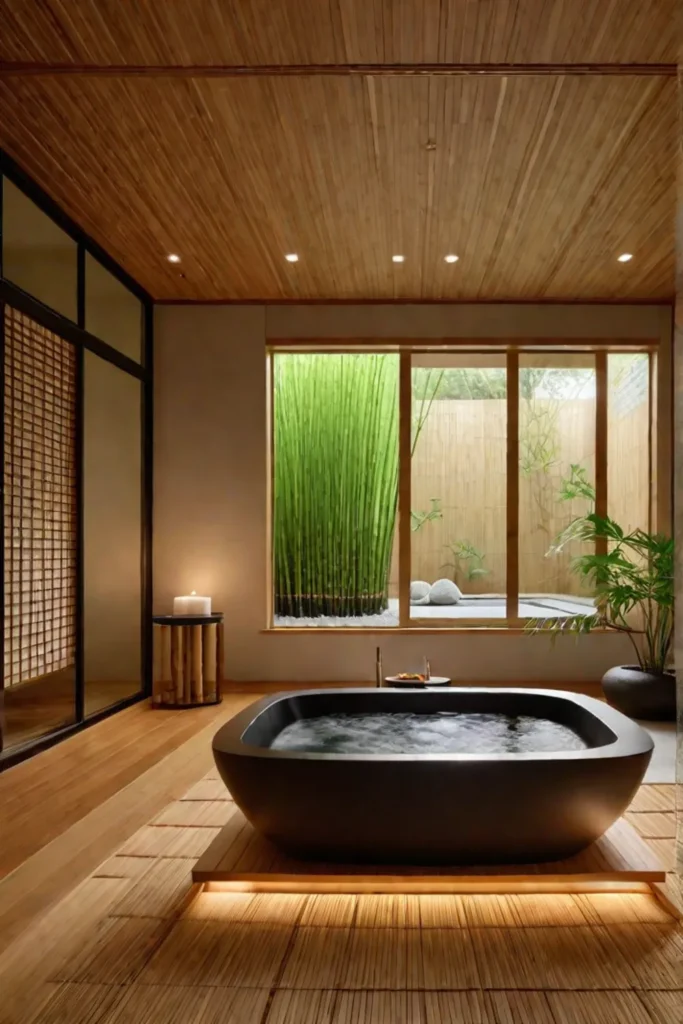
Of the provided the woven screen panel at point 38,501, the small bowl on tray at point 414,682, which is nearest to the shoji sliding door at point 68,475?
the woven screen panel at point 38,501

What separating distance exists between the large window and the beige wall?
0.22 metres

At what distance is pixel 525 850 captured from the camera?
2387 millimetres

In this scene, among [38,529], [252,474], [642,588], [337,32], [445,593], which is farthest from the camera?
[445,593]

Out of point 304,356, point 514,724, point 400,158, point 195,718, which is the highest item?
point 400,158

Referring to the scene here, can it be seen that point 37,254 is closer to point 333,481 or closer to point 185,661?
point 185,661

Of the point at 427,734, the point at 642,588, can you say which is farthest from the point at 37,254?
the point at 642,588

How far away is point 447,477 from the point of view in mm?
6410

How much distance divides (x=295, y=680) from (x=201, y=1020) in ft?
14.3

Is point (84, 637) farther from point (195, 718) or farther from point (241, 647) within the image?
point (241, 647)

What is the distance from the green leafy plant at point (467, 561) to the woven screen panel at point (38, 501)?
9.51 feet

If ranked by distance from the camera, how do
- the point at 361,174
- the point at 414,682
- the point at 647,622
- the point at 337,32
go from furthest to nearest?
the point at 647,622 < the point at 414,682 < the point at 361,174 < the point at 337,32

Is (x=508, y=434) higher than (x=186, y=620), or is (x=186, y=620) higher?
(x=508, y=434)

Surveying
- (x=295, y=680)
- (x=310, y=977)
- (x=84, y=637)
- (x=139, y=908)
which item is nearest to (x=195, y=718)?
(x=84, y=637)

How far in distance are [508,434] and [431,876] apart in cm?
446
